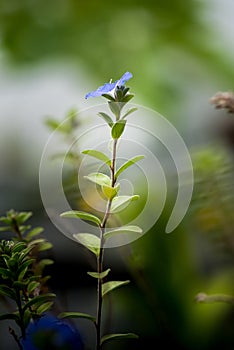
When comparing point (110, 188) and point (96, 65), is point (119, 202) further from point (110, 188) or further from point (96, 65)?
point (96, 65)

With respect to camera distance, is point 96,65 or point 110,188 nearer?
point 110,188

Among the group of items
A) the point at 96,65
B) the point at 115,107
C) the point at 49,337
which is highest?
the point at 96,65

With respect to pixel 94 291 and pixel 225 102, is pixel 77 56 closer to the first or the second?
pixel 94 291

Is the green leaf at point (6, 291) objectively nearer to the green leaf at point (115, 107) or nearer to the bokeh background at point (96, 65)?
the green leaf at point (115, 107)

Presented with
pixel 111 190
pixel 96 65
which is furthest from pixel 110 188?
pixel 96 65

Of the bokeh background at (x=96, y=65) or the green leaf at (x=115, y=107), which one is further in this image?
the bokeh background at (x=96, y=65)

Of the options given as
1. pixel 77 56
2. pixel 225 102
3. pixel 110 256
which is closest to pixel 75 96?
pixel 77 56

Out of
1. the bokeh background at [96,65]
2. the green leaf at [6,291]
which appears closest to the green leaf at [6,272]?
the green leaf at [6,291]

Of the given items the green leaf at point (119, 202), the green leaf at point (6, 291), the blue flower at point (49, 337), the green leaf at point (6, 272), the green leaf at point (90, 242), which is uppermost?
the green leaf at point (119, 202)

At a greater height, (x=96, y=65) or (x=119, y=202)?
(x=96, y=65)

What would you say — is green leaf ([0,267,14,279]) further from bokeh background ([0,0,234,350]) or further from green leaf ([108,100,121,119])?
bokeh background ([0,0,234,350])
